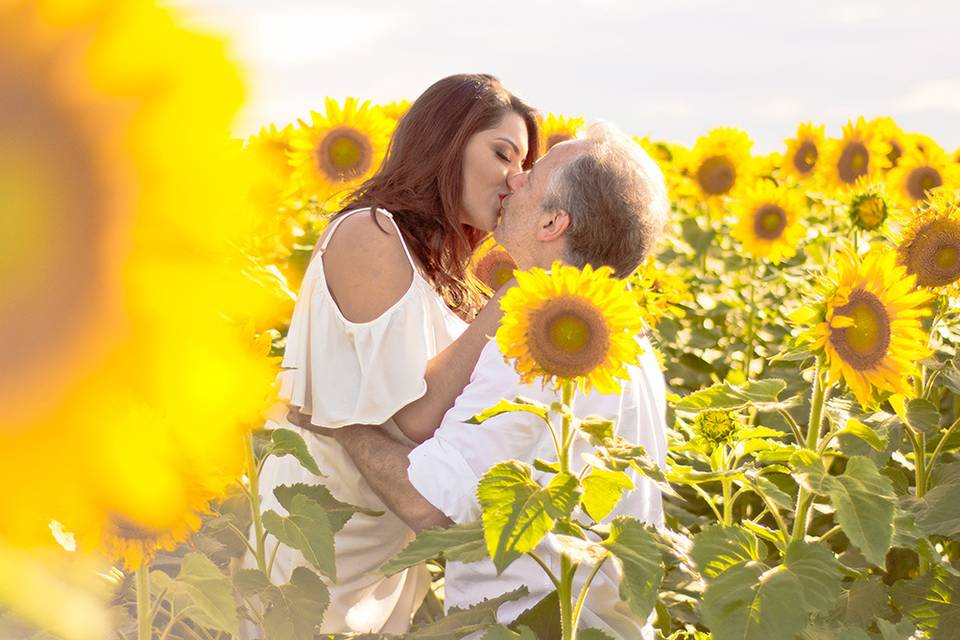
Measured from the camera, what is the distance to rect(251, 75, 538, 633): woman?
1.82 meters

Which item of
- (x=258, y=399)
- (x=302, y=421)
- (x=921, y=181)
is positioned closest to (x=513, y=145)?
(x=302, y=421)

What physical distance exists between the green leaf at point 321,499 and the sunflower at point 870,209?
1.89 m

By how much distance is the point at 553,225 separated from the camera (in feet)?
5.54

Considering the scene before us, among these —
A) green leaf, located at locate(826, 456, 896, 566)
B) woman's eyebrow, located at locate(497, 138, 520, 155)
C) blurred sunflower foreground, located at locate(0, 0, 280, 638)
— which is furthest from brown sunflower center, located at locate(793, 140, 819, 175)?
blurred sunflower foreground, located at locate(0, 0, 280, 638)

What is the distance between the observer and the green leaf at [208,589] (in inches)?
42.7

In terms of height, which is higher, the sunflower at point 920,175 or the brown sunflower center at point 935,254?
the sunflower at point 920,175

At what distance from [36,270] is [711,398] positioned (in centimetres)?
141

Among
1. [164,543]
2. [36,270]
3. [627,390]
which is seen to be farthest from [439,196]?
[36,270]

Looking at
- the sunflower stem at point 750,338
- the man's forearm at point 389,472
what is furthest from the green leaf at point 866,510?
the sunflower stem at point 750,338

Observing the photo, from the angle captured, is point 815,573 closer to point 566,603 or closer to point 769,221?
point 566,603

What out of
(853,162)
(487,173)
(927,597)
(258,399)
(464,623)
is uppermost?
(853,162)

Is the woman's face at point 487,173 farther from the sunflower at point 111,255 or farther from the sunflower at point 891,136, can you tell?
the sunflower at point 891,136

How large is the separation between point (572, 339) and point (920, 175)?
3.35m

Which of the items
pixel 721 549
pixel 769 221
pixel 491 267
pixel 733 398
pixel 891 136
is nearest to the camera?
pixel 721 549
